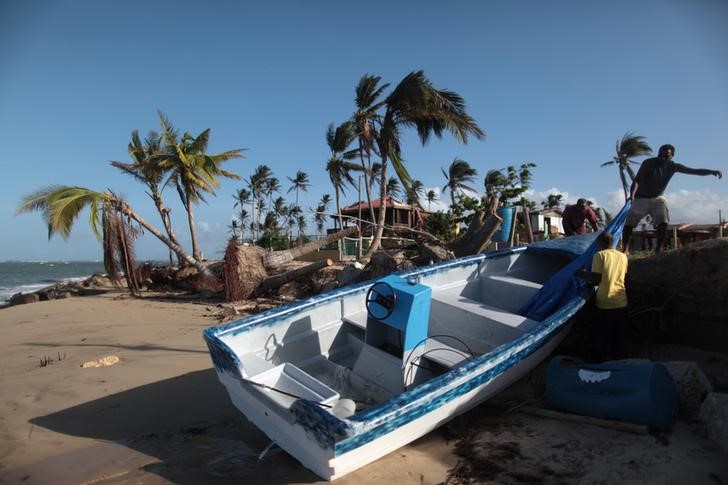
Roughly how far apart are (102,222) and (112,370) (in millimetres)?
8747

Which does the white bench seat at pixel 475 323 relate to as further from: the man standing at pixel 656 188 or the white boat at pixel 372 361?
the man standing at pixel 656 188

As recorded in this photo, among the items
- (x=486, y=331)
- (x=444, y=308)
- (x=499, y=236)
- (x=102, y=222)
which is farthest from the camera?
(x=102, y=222)

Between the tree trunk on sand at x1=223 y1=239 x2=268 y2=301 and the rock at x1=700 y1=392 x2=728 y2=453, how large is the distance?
9878 mm

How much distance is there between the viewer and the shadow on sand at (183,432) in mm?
3223

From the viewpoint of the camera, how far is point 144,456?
3.48m

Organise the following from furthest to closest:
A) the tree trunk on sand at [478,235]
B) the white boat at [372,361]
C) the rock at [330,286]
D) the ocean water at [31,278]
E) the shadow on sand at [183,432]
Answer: the ocean water at [31,278] → the rock at [330,286] → the tree trunk on sand at [478,235] → the shadow on sand at [183,432] → the white boat at [372,361]

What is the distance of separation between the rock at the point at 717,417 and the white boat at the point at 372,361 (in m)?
1.28

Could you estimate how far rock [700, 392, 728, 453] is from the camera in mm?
3000

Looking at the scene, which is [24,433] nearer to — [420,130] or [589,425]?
[589,425]

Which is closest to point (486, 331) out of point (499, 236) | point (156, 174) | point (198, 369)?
point (198, 369)

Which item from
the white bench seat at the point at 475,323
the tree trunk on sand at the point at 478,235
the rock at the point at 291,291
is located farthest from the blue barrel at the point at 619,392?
the rock at the point at 291,291

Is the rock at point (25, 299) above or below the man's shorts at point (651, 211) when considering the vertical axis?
below

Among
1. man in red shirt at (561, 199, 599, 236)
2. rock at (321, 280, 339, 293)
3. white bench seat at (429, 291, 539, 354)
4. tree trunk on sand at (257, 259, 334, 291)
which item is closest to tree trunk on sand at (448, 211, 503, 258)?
man in red shirt at (561, 199, 599, 236)

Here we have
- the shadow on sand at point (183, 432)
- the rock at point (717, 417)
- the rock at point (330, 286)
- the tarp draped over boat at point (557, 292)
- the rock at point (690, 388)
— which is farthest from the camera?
the rock at point (330, 286)
